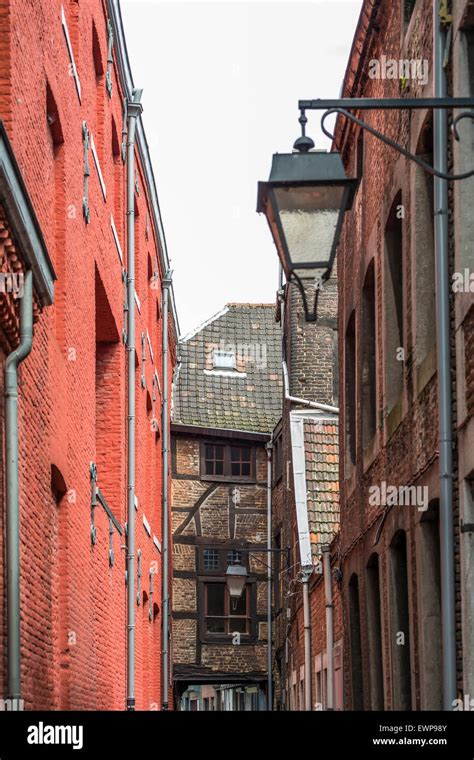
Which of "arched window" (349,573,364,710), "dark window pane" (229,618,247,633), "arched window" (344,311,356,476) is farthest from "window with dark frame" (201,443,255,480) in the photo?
"arched window" (349,573,364,710)

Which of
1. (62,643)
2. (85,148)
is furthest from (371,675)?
(85,148)

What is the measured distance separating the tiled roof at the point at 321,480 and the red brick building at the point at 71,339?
3.98m

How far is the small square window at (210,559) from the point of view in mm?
35906

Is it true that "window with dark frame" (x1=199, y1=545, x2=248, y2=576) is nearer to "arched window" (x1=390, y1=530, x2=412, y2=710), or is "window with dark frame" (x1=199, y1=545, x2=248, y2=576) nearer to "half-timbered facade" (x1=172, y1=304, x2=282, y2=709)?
"half-timbered facade" (x1=172, y1=304, x2=282, y2=709)

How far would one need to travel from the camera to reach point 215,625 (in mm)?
35906

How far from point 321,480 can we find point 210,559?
9017 mm

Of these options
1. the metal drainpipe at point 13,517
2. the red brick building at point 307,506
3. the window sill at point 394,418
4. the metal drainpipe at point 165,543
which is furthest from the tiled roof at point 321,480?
the metal drainpipe at point 13,517

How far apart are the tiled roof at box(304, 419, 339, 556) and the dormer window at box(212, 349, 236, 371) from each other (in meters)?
10.2

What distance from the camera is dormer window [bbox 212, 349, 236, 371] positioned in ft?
127

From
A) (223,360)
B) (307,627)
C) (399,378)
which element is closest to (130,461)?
(399,378)

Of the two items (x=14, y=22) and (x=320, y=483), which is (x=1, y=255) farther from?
(x=320, y=483)

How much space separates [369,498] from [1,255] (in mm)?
7788

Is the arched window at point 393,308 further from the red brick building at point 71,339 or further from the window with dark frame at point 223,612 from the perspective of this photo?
the window with dark frame at point 223,612

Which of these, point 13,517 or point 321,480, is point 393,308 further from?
point 321,480
